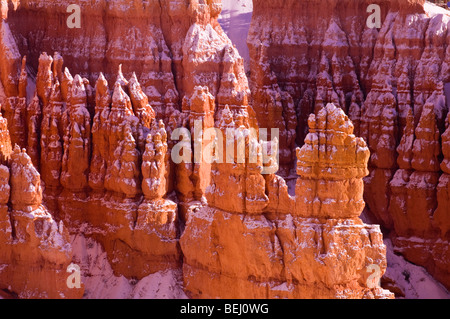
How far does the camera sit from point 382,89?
45.7m

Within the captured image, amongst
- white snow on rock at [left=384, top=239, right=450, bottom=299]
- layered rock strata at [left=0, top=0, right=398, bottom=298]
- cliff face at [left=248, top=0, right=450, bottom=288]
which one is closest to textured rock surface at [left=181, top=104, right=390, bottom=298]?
layered rock strata at [left=0, top=0, right=398, bottom=298]

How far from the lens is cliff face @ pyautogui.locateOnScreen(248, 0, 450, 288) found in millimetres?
43750

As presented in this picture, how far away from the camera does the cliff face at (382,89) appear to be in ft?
144

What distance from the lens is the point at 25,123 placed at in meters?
43.8

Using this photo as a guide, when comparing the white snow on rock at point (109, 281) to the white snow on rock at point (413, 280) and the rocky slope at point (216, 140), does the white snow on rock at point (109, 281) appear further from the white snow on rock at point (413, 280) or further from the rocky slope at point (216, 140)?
the white snow on rock at point (413, 280)
